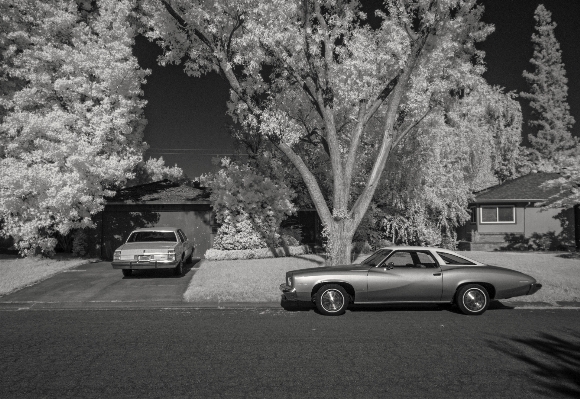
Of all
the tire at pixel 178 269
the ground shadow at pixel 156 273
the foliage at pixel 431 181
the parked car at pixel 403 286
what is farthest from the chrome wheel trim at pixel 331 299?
the foliage at pixel 431 181

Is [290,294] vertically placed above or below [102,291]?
above

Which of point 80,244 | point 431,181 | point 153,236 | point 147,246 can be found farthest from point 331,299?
point 80,244

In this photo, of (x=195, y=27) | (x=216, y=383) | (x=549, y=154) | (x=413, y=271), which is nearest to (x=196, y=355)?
(x=216, y=383)

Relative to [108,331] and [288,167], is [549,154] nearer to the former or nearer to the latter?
[288,167]

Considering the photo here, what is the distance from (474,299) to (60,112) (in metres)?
16.3

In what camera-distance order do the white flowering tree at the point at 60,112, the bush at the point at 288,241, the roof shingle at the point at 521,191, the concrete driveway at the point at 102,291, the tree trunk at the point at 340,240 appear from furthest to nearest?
the roof shingle at the point at 521,191 < the bush at the point at 288,241 < the white flowering tree at the point at 60,112 < the tree trunk at the point at 340,240 < the concrete driveway at the point at 102,291

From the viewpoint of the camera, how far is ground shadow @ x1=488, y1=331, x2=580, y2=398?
542 cm

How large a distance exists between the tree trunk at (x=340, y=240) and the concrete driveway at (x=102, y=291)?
14.1 ft

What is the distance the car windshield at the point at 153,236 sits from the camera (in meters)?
16.8

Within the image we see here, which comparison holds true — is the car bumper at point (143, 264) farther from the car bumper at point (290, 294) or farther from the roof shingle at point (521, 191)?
the roof shingle at point (521, 191)

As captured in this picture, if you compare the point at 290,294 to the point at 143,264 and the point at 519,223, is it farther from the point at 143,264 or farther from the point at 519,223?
the point at 519,223

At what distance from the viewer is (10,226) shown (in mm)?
18688

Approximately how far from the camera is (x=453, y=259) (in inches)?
409

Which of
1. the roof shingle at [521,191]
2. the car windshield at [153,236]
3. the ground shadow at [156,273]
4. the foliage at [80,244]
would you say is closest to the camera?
the ground shadow at [156,273]
